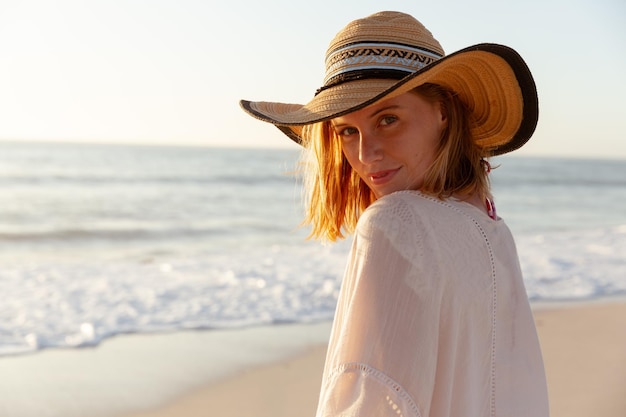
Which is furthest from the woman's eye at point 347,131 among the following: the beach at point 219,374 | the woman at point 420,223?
the beach at point 219,374

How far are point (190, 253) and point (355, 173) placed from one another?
32.4 ft

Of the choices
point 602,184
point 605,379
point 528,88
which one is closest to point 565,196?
point 602,184

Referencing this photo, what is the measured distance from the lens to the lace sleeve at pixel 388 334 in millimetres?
1453

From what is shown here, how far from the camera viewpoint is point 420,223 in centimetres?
150

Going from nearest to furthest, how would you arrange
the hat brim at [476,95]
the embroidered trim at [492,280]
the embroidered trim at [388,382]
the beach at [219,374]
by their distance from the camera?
the embroidered trim at [388,382], the embroidered trim at [492,280], the hat brim at [476,95], the beach at [219,374]

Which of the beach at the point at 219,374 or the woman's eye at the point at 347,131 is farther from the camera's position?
the beach at the point at 219,374

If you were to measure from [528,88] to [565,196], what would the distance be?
25471 mm

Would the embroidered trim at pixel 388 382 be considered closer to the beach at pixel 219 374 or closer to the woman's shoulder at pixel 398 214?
the woman's shoulder at pixel 398 214

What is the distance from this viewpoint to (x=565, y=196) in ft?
85.9

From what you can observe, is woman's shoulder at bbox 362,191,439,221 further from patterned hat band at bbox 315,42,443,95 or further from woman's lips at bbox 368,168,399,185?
patterned hat band at bbox 315,42,443,95

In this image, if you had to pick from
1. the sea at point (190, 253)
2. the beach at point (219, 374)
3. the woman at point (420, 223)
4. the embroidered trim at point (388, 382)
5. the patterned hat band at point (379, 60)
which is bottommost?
the sea at point (190, 253)

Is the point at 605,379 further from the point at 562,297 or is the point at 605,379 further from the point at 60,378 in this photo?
the point at 60,378

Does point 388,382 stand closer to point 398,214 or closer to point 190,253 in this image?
point 398,214

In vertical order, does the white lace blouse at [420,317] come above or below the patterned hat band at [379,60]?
below
